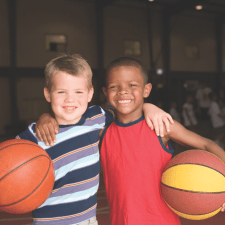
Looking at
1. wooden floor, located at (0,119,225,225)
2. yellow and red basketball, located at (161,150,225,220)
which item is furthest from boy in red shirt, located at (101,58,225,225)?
wooden floor, located at (0,119,225,225)

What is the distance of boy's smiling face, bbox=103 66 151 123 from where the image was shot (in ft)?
5.11

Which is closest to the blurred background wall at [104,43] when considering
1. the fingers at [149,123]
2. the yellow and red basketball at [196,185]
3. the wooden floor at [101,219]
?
the wooden floor at [101,219]

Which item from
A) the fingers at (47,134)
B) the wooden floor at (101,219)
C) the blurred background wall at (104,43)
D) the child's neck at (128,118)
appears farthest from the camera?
the blurred background wall at (104,43)

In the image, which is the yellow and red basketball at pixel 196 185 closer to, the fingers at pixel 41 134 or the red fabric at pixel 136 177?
the red fabric at pixel 136 177

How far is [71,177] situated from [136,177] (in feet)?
1.34

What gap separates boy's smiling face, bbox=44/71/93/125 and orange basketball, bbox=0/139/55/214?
0.96 feet

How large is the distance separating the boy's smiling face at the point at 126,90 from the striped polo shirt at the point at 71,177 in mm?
294

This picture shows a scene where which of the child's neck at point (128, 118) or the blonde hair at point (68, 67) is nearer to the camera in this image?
the blonde hair at point (68, 67)

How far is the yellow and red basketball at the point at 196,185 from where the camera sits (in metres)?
1.25

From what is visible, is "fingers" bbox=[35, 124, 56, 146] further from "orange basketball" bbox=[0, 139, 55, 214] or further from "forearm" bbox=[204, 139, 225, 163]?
"forearm" bbox=[204, 139, 225, 163]

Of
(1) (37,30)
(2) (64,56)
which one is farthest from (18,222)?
(1) (37,30)

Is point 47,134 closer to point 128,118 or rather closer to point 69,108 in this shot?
point 69,108

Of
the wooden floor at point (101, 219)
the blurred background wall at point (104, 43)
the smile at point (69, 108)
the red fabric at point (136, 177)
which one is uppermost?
the blurred background wall at point (104, 43)

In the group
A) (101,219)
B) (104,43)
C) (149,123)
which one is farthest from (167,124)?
(104,43)
